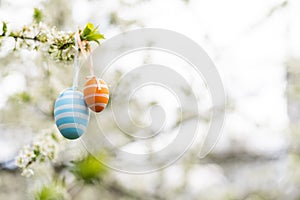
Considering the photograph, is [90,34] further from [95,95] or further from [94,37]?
[95,95]

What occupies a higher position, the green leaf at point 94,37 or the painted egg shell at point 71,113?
the green leaf at point 94,37

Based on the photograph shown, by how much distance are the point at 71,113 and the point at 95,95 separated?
85 mm

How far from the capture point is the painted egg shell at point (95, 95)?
1.23m

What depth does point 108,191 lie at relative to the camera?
3146 mm

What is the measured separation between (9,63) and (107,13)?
0.81 metres

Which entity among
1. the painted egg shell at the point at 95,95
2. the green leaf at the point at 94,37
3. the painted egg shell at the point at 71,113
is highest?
the green leaf at the point at 94,37

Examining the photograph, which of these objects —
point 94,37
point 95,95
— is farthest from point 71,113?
point 94,37

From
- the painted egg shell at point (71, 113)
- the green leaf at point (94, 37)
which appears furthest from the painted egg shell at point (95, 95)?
the green leaf at point (94, 37)

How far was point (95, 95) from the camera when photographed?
48.5 inches

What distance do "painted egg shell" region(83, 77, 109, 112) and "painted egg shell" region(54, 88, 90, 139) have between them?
2 centimetres

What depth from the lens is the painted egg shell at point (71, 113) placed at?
3.99 feet

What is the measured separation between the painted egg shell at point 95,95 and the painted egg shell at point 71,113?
0.07 ft

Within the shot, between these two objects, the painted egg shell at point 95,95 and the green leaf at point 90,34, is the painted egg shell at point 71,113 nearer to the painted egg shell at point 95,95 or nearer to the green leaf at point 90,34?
the painted egg shell at point 95,95

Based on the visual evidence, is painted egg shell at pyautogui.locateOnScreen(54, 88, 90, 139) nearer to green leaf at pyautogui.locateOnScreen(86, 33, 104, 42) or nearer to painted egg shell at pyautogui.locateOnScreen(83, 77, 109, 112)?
painted egg shell at pyautogui.locateOnScreen(83, 77, 109, 112)
